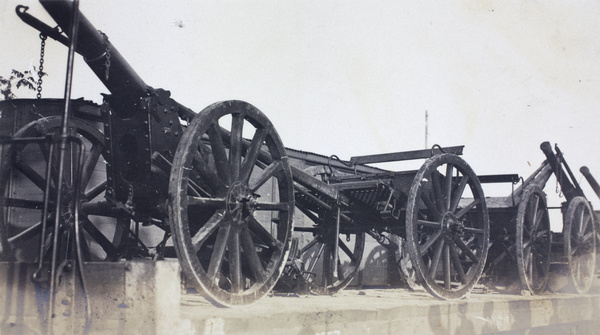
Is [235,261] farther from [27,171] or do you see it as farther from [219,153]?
[27,171]

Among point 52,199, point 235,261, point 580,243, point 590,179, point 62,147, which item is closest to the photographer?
point 62,147

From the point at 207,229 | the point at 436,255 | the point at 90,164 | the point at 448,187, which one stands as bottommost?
the point at 436,255

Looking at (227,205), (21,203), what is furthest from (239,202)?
(21,203)

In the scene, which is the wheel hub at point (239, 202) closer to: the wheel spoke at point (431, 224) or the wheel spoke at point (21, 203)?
the wheel spoke at point (21, 203)

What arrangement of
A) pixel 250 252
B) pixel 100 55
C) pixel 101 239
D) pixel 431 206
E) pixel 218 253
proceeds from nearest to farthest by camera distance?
pixel 100 55 → pixel 218 253 → pixel 250 252 → pixel 101 239 → pixel 431 206

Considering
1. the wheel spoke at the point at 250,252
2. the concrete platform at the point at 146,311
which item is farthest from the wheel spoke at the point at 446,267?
the wheel spoke at the point at 250,252

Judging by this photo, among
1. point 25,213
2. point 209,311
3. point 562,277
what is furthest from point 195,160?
point 562,277

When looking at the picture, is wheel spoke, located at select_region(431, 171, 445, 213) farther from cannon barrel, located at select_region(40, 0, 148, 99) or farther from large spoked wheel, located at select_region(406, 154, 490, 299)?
cannon barrel, located at select_region(40, 0, 148, 99)

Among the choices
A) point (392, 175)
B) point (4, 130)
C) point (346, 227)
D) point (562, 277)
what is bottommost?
point (562, 277)

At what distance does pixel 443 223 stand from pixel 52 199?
4.52m

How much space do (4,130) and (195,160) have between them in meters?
4.18

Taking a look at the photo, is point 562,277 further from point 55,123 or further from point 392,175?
point 55,123

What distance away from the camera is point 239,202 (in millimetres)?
4691

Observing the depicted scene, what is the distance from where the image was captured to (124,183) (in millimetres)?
4789
